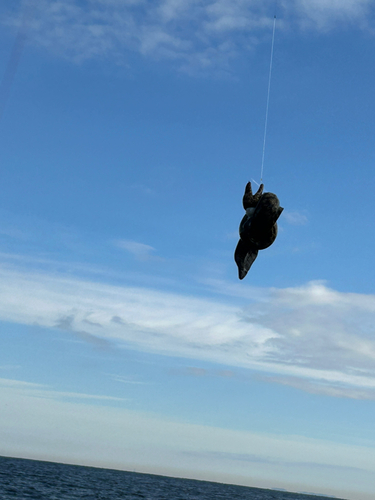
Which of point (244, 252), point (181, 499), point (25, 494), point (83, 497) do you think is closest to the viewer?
point (244, 252)

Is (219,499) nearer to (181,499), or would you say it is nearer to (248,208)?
(181,499)

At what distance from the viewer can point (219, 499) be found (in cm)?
12344

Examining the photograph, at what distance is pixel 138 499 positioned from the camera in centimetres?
8519

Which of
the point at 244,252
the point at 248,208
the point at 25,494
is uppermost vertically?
the point at 248,208

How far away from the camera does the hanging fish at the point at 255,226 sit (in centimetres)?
1527

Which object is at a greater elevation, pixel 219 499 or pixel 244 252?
pixel 244 252

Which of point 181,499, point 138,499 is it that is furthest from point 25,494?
point 181,499

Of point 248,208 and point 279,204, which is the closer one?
point 279,204

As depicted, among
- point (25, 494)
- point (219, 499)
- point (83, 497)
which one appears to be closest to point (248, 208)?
point (25, 494)

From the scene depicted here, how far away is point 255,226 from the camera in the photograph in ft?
51.0

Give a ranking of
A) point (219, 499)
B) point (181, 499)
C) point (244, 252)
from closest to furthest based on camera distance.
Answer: point (244, 252) < point (181, 499) < point (219, 499)

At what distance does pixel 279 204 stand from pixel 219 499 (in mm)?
122383

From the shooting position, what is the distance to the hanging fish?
1527cm

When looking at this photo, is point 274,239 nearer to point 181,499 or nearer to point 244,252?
point 244,252
